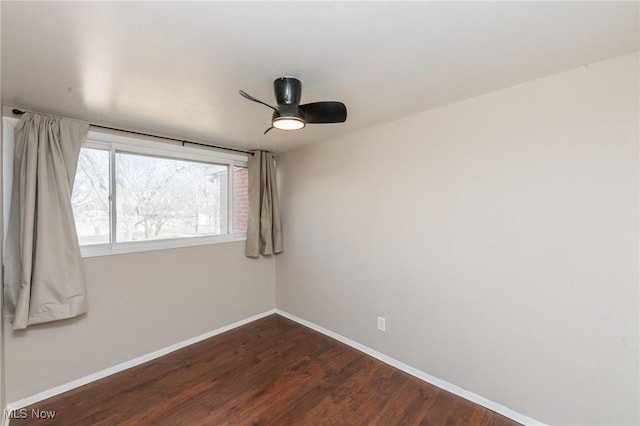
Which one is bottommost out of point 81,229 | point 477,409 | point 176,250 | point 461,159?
point 477,409

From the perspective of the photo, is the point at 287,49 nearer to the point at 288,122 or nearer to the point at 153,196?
the point at 288,122

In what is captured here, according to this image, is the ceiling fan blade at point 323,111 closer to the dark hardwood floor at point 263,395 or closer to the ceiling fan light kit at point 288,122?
the ceiling fan light kit at point 288,122

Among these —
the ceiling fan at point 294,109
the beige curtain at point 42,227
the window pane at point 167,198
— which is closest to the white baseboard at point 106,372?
the beige curtain at point 42,227

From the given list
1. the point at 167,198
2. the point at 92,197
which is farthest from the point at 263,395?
the point at 92,197

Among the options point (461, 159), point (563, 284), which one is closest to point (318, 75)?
point (461, 159)

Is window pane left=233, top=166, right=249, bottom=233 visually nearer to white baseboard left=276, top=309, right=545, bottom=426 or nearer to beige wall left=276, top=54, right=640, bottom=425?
beige wall left=276, top=54, right=640, bottom=425

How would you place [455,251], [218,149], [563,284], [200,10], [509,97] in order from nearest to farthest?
[200,10], [563,284], [509,97], [455,251], [218,149]

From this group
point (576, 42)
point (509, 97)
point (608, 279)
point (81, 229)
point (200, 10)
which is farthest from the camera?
point (81, 229)

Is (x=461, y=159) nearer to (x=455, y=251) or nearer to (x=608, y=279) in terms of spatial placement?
(x=455, y=251)

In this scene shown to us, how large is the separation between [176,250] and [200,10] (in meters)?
2.37

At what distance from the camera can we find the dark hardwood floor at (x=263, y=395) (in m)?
1.92

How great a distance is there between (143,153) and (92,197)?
0.58 metres

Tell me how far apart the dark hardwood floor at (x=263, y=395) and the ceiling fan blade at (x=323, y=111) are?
6.57 feet

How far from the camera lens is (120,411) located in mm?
1987
